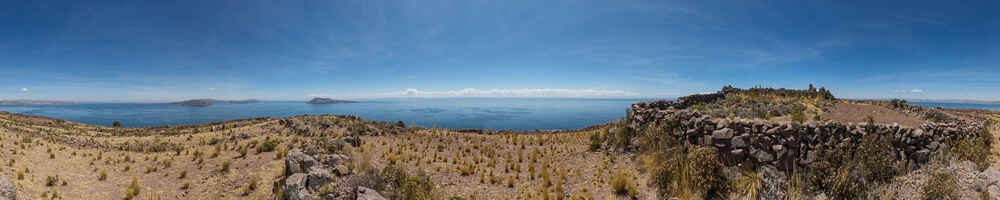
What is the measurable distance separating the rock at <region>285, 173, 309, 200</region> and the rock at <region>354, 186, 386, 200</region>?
107 centimetres

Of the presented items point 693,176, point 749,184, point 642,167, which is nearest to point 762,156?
point 749,184

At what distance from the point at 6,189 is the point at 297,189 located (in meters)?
5.98

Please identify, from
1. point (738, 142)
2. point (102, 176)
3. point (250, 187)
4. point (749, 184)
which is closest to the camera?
point (749, 184)

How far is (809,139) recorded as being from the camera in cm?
594

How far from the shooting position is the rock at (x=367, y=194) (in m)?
6.04

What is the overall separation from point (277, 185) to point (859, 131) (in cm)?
1347

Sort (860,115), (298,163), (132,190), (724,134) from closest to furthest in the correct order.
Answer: (724,134) → (132,190) → (298,163) → (860,115)

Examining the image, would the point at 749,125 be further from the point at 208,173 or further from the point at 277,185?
the point at 208,173

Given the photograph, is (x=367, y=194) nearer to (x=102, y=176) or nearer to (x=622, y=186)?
(x=622, y=186)

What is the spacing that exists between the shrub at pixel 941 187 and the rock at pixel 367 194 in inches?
415

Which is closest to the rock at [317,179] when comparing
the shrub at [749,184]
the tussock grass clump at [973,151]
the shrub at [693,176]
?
the shrub at [693,176]

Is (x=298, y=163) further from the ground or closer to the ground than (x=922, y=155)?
closer to the ground

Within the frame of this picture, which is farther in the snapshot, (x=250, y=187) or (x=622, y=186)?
Answer: (x=250, y=187)

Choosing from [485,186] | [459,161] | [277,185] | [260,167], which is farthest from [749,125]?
[260,167]
